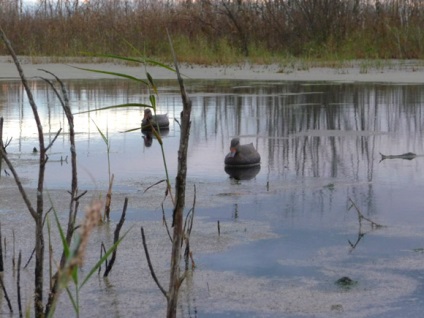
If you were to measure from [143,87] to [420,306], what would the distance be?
9408 mm

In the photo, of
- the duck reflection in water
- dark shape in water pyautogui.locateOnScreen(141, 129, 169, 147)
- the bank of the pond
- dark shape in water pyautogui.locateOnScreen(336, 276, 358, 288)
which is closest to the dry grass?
the bank of the pond

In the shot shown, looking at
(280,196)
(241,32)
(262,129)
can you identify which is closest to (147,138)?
(262,129)

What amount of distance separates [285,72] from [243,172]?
896cm

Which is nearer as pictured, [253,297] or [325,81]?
[253,297]

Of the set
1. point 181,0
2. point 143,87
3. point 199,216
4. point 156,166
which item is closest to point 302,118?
point 156,166

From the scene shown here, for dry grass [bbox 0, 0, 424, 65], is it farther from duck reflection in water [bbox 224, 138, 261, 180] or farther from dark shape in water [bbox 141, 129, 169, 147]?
duck reflection in water [bbox 224, 138, 261, 180]

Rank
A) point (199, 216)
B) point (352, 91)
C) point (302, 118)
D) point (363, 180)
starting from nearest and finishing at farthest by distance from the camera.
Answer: point (199, 216) → point (363, 180) → point (302, 118) → point (352, 91)

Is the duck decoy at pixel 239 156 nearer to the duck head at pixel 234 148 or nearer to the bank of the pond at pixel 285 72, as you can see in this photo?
the duck head at pixel 234 148

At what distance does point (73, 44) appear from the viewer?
1767 cm

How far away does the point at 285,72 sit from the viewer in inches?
546

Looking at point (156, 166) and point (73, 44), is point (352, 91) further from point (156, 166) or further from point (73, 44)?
point (73, 44)

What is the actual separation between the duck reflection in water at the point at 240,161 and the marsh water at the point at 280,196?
54 mm

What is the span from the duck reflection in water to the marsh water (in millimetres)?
54

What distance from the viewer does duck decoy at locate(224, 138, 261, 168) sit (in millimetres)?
5117
